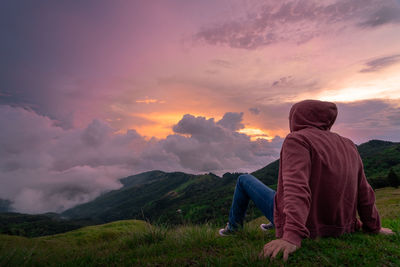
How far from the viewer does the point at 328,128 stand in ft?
11.0

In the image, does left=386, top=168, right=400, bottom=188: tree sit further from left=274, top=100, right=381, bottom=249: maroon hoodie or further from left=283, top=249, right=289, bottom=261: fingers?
left=283, top=249, right=289, bottom=261: fingers

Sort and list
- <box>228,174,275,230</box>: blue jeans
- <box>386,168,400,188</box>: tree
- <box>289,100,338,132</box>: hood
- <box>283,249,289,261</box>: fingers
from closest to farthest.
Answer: <box>283,249,289,261</box>: fingers → <box>289,100,338,132</box>: hood → <box>228,174,275,230</box>: blue jeans → <box>386,168,400,188</box>: tree

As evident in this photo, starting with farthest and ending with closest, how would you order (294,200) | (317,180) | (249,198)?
(249,198) → (317,180) → (294,200)

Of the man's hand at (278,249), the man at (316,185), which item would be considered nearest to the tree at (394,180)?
the man at (316,185)

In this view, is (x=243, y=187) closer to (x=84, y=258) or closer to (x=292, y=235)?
(x=292, y=235)

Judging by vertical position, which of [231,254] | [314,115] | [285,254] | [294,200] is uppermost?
[314,115]

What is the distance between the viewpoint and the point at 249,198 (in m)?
4.42

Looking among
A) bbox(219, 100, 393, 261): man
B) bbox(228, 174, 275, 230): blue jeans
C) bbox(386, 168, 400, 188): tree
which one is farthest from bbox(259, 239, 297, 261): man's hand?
bbox(386, 168, 400, 188): tree

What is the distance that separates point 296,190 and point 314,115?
3.86 feet

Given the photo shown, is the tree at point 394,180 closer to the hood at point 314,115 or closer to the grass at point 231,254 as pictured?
the grass at point 231,254

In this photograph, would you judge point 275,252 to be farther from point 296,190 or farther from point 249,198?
point 249,198

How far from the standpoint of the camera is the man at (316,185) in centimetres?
267

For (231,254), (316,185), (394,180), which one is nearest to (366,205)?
(316,185)

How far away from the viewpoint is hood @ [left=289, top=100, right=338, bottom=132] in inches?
126
